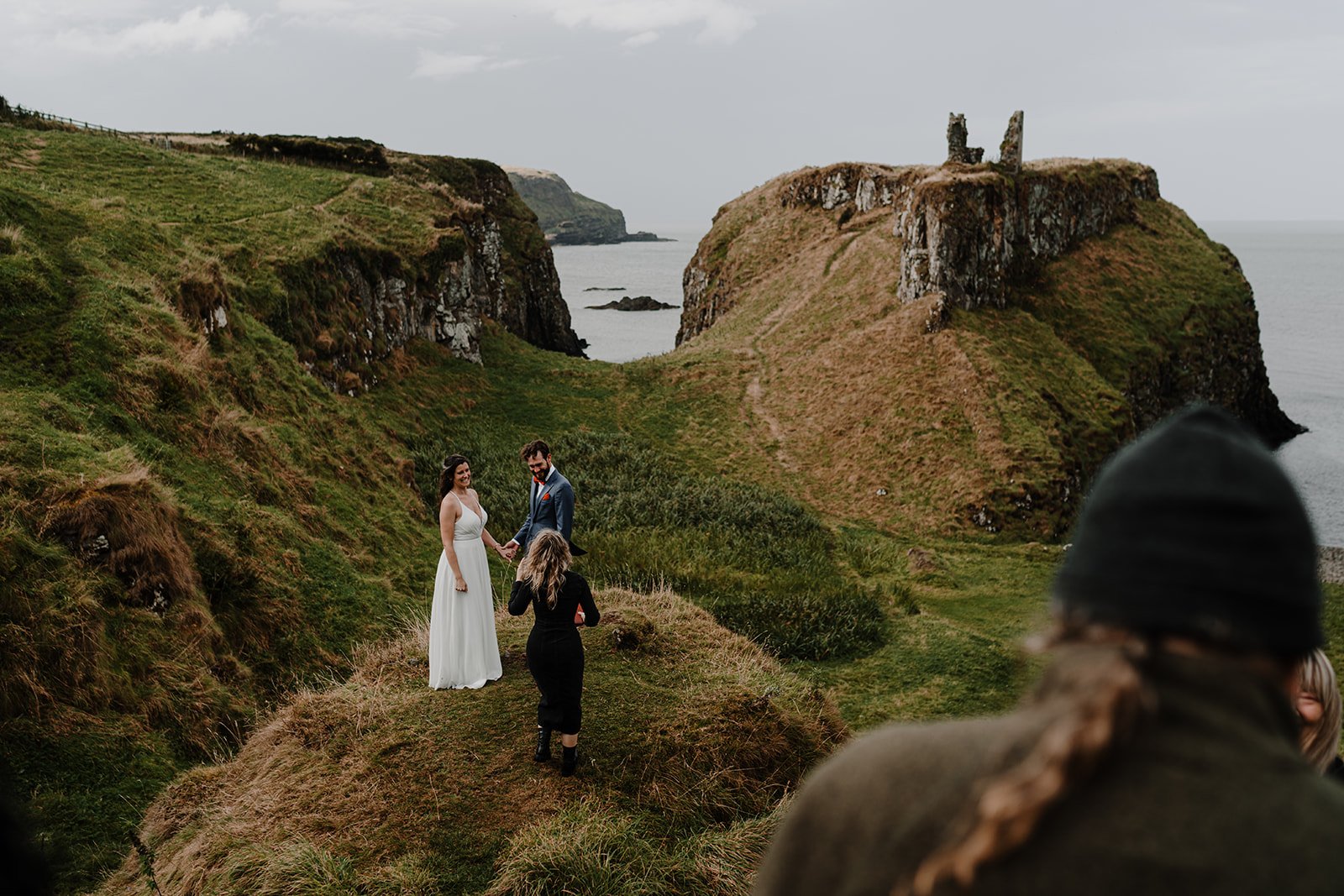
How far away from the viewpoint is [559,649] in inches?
341

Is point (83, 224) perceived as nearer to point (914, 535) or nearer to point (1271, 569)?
point (1271, 569)

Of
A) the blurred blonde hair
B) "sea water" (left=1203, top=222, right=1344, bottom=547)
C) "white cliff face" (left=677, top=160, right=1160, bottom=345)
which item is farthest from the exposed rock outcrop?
"sea water" (left=1203, top=222, right=1344, bottom=547)

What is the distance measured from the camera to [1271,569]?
5.30 ft

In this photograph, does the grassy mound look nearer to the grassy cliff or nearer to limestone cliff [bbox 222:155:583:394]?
the grassy cliff

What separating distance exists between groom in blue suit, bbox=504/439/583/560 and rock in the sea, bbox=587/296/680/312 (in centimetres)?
11301

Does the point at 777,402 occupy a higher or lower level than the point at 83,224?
lower

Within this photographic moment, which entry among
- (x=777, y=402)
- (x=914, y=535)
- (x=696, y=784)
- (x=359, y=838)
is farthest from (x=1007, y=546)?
(x=359, y=838)

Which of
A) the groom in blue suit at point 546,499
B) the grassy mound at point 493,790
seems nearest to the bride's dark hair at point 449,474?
the groom in blue suit at point 546,499

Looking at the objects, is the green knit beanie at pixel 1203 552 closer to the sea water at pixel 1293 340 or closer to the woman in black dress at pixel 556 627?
the woman in black dress at pixel 556 627

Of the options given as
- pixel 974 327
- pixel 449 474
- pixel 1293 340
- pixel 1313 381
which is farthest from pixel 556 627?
pixel 1293 340

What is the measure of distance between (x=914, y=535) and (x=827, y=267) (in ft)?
93.2

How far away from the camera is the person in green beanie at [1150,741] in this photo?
1.47 metres

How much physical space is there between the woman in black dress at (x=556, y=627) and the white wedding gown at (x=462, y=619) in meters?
1.85

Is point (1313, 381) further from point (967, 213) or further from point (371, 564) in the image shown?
point (371, 564)
